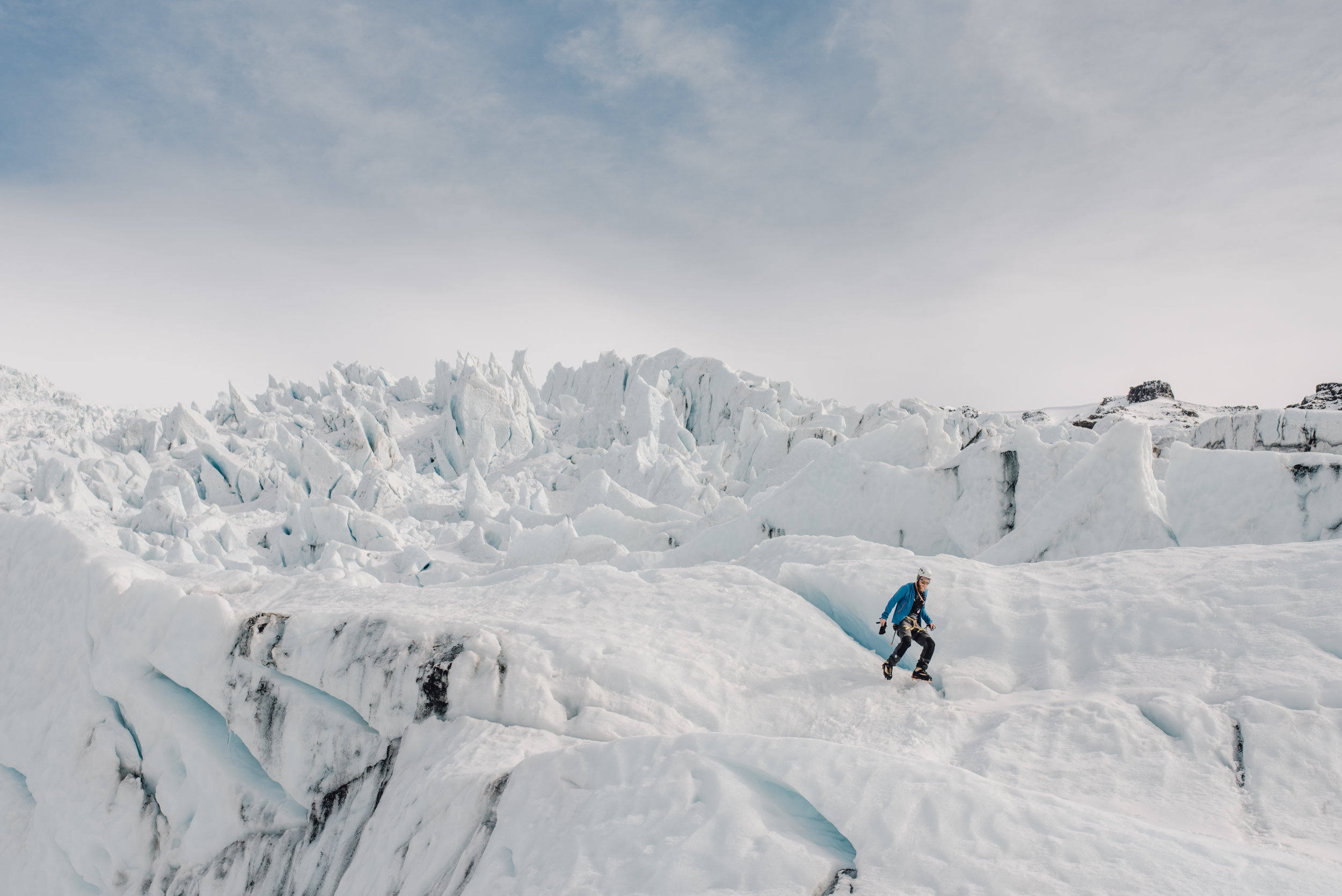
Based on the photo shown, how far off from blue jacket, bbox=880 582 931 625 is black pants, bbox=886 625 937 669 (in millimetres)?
125

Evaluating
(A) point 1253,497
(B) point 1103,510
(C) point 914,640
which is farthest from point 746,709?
(A) point 1253,497

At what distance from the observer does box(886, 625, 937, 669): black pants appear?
6.18 meters

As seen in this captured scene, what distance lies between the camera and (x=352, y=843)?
572cm

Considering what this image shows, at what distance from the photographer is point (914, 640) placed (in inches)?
247

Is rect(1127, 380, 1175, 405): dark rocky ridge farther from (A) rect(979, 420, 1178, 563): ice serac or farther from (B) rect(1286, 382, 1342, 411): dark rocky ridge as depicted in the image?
(A) rect(979, 420, 1178, 563): ice serac

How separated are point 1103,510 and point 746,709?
8.98 meters

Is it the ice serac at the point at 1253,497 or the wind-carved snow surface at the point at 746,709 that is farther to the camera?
the ice serac at the point at 1253,497

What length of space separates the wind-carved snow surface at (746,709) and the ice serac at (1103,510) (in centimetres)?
5

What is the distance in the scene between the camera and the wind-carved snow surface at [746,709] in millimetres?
3715

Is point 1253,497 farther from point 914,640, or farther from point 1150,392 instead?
point 1150,392

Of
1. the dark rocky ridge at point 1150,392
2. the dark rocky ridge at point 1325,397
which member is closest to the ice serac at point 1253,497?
the dark rocky ridge at point 1325,397

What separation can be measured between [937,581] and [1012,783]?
11.5ft

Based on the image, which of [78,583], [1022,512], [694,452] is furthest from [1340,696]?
[694,452]

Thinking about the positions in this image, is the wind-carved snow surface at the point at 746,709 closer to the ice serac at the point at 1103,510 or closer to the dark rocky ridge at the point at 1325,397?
the ice serac at the point at 1103,510
